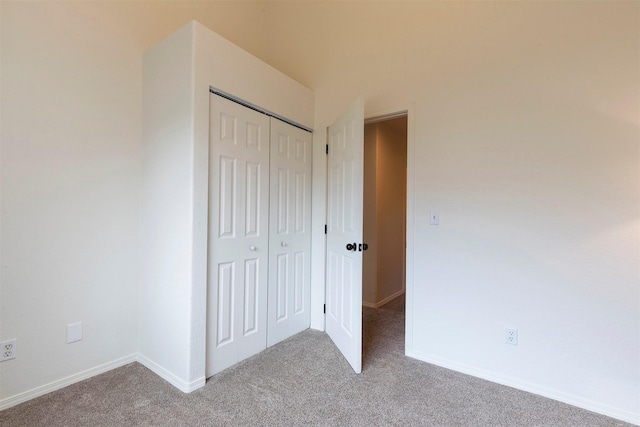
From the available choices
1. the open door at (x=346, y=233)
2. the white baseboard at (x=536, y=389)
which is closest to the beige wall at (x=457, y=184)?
the white baseboard at (x=536, y=389)

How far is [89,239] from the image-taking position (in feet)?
6.41

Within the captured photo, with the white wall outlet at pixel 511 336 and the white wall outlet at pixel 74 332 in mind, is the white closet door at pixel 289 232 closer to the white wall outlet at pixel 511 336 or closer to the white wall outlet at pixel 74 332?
the white wall outlet at pixel 74 332

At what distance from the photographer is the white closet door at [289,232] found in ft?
8.14

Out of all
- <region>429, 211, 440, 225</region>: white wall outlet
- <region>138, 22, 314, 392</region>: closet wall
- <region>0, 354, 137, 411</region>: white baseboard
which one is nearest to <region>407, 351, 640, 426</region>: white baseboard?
<region>429, 211, 440, 225</region>: white wall outlet

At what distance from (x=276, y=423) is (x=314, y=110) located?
8.25 feet

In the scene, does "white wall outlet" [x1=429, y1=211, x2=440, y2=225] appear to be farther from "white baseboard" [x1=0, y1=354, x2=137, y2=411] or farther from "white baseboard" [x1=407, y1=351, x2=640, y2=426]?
"white baseboard" [x1=0, y1=354, x2=137, y2=411]

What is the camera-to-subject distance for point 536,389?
186 centimetres

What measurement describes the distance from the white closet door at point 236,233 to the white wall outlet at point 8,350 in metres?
1.04

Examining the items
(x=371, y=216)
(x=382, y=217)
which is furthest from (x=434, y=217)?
(x=382, y=217)

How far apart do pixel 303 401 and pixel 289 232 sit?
4.30 ft

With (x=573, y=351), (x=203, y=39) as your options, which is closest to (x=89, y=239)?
(x=203, y=39)

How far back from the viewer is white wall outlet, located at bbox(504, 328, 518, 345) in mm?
1936

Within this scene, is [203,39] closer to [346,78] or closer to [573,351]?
[346,78]

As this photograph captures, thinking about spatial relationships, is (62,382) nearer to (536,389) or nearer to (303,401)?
(303,401)
